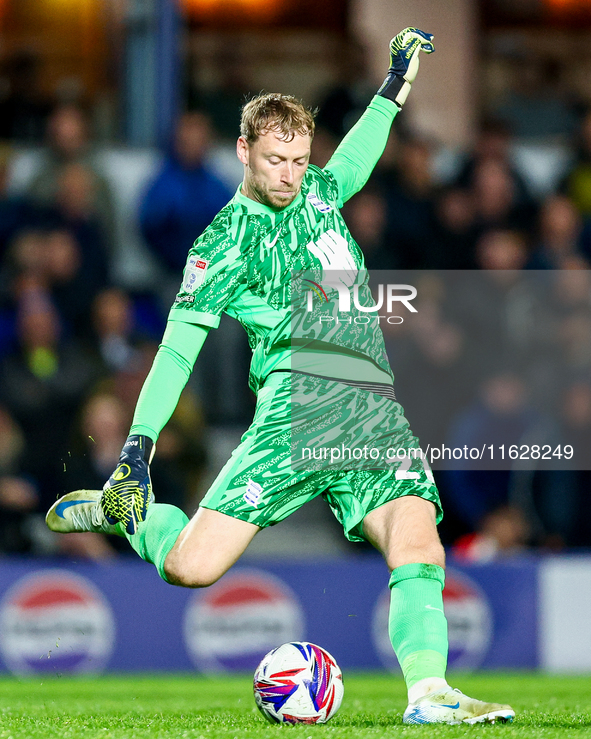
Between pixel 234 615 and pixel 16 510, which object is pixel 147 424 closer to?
pixel 234 615

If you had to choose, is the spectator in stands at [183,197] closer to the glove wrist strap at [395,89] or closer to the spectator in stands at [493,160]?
the spectator in stands at [493,160]

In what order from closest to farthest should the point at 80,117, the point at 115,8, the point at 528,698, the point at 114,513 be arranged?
the point at 114,513 < the point at 528,698 < the point at 80,117 < the point at 115,8

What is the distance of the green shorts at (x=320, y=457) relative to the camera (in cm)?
449

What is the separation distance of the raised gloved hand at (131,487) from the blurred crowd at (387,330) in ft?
11.8

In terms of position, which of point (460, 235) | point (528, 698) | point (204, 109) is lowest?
point (528, 698)

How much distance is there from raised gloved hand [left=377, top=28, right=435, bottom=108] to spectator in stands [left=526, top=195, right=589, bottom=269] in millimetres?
4603

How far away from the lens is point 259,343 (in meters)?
4.67

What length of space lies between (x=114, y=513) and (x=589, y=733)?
1.82 m

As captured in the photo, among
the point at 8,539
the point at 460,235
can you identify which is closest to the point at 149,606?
the point at 8,539

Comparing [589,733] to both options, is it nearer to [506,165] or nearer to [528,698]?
[528,698]

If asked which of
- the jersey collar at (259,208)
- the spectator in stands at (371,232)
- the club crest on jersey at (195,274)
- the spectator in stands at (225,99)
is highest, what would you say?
the spectator in stands at (225,99)

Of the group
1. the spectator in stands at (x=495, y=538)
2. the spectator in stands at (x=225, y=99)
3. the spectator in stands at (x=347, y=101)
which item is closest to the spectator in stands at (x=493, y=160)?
the spectator in stands at (x=347, y=101)

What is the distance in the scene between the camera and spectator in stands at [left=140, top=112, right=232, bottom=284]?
980 centimetres

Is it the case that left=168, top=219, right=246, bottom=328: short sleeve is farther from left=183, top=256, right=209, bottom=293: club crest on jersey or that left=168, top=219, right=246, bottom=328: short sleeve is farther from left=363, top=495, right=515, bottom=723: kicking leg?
left=363, top=495, right=515, bottom=723: kicking leg
